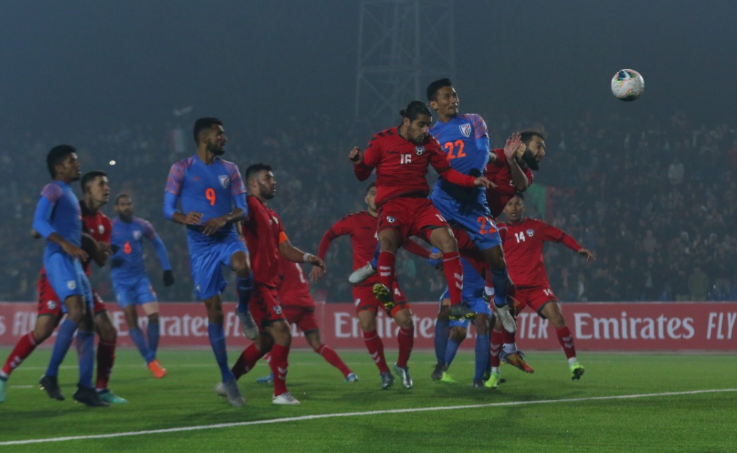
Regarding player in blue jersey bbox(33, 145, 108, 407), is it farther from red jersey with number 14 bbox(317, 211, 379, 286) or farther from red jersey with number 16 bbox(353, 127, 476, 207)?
red jersey with number 14 bbox(317, 211, 379, 286)

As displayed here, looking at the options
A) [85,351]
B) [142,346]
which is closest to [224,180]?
[85,351]

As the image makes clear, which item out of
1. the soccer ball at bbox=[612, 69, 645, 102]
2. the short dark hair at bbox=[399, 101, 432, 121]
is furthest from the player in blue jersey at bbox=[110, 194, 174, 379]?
the soccer ball at bbox=[612, 69, 645, 102]

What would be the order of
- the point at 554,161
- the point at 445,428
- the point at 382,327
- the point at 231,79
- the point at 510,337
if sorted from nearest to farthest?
the point at 445,428 < the point at 510,337 < the point at 382,327 < the point at 554,161 < the point at 231,79

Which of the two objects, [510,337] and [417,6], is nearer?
[510,337]

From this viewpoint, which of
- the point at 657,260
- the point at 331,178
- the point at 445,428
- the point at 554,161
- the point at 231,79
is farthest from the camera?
the point at 231,79

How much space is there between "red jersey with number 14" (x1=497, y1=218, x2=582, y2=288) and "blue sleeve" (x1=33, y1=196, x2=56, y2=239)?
5176 mm

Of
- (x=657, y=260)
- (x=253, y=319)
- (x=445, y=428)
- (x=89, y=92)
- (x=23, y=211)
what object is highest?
(x=89, y=92)

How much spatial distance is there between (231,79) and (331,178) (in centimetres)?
1068

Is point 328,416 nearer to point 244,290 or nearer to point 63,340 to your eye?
point 244,290

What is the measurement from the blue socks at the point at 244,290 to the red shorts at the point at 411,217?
1.31 m

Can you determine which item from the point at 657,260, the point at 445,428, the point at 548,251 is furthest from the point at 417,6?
the point at 445,428

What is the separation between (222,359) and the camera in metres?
8.70

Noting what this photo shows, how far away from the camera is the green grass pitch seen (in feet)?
19.9

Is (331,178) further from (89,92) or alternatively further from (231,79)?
(89,92)
